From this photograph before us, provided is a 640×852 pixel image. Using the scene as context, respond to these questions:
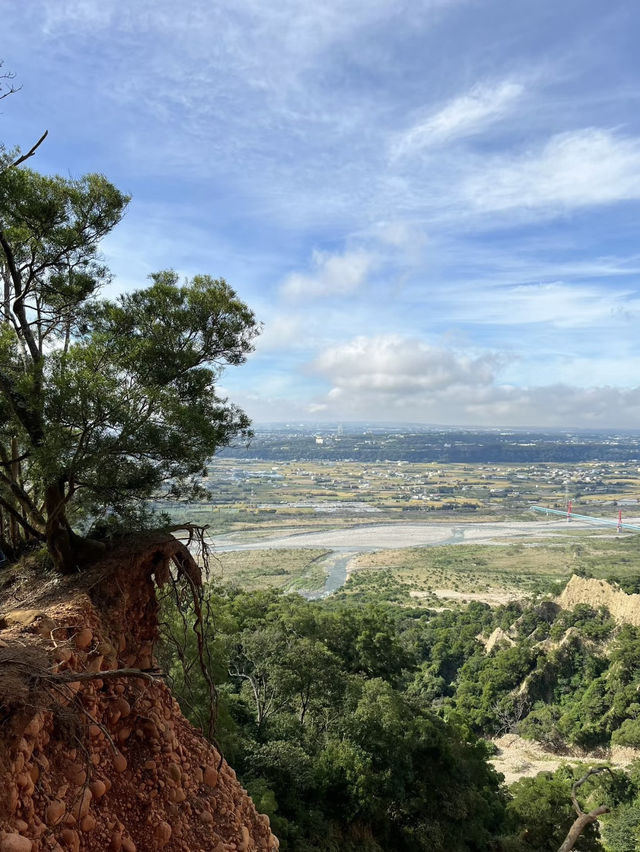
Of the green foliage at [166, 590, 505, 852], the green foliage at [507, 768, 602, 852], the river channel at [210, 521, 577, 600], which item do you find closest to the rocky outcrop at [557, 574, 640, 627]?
the green foliage at [507, 768, 602, 852]

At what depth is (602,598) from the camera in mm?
36844

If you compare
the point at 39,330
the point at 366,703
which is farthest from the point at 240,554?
the point at 39,330

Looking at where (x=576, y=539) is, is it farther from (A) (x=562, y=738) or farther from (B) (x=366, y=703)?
(B) (x=366, y=703)

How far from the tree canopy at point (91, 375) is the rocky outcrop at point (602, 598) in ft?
119

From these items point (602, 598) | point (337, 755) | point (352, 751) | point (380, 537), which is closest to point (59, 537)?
point (337, 755)

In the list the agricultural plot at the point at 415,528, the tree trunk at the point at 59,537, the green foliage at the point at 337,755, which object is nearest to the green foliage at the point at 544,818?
the green foliage at the point at 337,755

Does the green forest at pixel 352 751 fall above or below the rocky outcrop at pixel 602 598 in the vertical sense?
above

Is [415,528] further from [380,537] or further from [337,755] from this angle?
[337,755]

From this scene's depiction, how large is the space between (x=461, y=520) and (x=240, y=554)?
53.7 m

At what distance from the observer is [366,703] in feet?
41.9

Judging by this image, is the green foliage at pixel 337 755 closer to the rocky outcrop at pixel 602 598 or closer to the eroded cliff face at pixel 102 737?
the eroded cliff face at pixel 102 737

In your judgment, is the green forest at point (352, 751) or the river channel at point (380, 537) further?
the river channel at point (380, 537)

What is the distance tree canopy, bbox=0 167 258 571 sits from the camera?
4605 millimetres

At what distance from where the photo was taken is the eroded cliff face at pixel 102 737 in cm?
330
